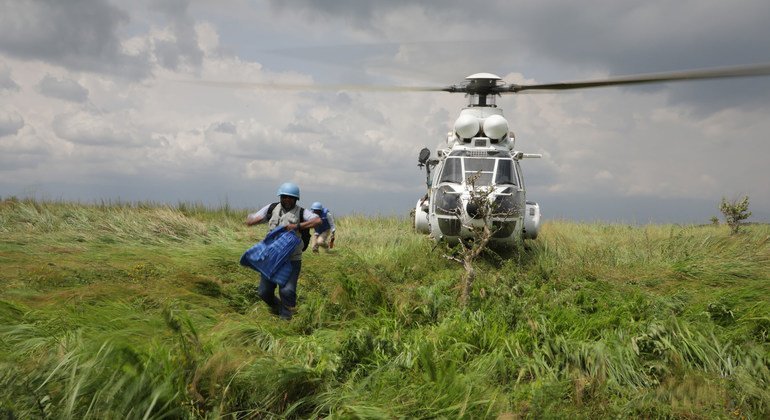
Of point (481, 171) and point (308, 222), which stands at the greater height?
point (481, 171)

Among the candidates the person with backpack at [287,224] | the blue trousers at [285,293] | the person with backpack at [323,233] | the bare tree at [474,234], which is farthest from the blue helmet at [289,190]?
the person with backpack at [323,233]

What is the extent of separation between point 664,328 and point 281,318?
3975 mm

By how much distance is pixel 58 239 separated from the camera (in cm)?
1163

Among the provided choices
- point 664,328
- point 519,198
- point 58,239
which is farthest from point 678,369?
point 58,239

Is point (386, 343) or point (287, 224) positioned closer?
point (386, 343)

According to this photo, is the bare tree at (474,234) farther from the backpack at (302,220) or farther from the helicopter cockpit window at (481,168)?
the backpack at (302,220)

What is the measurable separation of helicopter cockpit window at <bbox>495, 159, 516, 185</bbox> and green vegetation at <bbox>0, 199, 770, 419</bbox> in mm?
1995

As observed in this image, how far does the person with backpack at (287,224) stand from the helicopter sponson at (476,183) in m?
3.38

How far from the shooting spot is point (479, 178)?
35.4 ft

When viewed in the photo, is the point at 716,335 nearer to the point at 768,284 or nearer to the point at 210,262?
the point at 768,284

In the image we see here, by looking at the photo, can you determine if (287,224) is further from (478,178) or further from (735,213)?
(735,213)

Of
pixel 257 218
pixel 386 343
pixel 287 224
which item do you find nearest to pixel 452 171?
pixel 287 224

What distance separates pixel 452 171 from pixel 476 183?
52cm

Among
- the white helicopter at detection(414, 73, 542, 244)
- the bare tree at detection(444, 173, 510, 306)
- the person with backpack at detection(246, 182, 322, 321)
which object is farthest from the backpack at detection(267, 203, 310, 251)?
the white helicopter at detection(414, 73, 542, 244)
